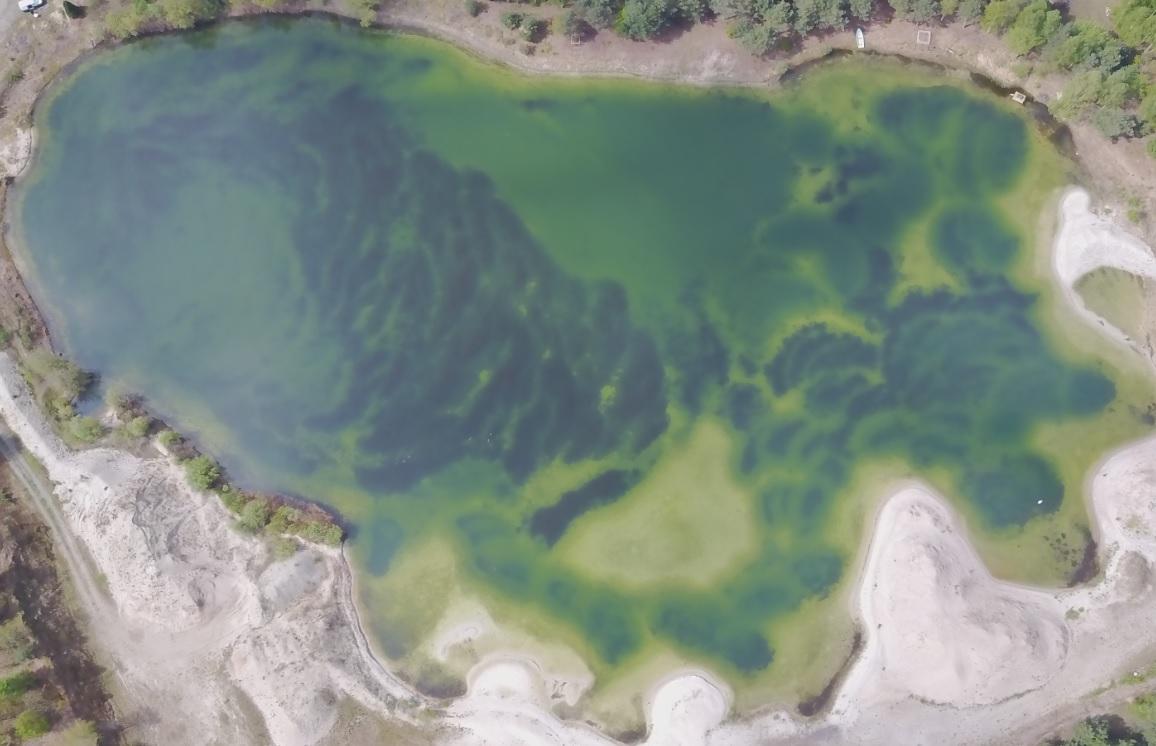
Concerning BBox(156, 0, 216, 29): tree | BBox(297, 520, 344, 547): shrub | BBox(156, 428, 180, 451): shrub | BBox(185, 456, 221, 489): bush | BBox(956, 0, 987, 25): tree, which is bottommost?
BBox(297, 520, 344, 547): shrub

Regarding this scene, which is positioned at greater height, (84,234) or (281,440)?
(84,234)

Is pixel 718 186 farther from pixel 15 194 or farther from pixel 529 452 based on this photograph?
pixel 15 194

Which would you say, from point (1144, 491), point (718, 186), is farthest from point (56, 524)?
point (1144, 491)

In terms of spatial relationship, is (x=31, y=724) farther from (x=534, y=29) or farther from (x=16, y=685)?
(x=534, y=29)

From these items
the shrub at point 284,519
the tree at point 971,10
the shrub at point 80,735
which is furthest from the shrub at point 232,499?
the tree at point 971,10

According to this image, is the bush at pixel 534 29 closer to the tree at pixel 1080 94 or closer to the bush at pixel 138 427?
the tree at pixel 1080 94

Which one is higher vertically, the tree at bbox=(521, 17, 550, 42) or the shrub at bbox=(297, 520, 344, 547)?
the tree at bbox=(521, 17, 550, 42)

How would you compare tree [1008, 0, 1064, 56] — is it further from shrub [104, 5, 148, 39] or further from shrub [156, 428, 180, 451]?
shrub [156, 428, 180, 451]

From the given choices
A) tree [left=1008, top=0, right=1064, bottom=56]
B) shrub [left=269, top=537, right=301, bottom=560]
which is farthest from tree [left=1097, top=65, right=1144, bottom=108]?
shrub [left=269, top=537, right=301, bottom=560]
